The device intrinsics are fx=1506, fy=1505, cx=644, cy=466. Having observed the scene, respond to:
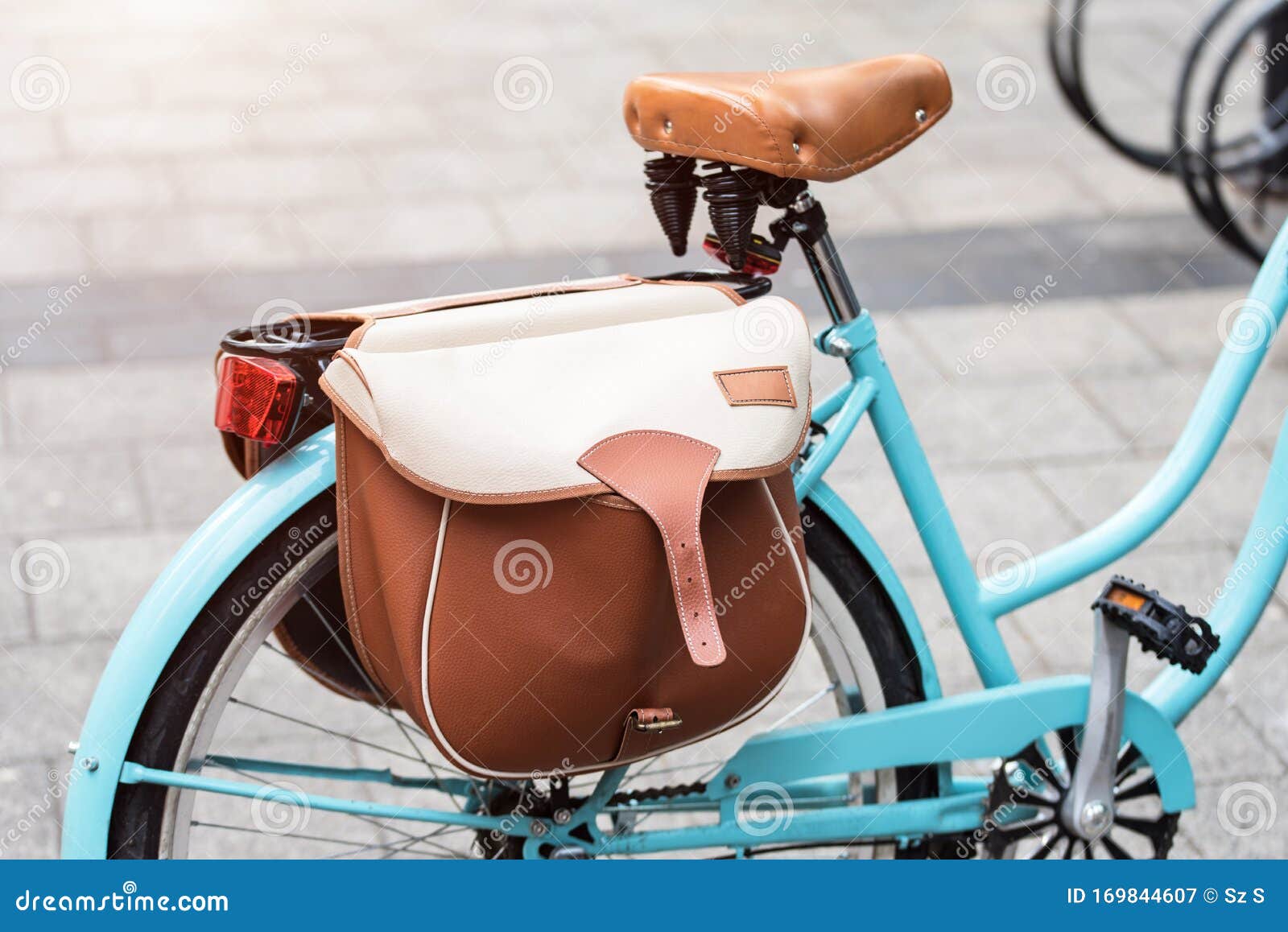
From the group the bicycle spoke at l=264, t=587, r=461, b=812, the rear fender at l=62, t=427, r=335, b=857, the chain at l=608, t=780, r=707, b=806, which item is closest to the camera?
the rear fender at l=62, t=427, r=335, b=857

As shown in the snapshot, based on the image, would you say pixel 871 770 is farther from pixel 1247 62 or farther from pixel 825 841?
pixel 1247 62

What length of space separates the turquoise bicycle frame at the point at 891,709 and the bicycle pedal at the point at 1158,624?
0.10m

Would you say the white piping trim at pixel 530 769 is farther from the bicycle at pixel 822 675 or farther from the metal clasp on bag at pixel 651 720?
the bicycle at pixel 822 675

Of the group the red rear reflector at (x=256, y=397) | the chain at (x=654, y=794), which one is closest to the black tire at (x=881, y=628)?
the chain at (x=654, y=794)

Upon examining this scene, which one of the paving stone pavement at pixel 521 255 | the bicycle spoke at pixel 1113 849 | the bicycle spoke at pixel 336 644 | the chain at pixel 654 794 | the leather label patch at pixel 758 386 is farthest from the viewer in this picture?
the paving stone pavement at pixel 521 255

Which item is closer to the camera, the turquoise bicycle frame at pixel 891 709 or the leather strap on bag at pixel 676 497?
the leather strap on bag at pixel 676 497

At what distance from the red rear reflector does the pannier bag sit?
0.11m

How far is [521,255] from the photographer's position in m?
4.78

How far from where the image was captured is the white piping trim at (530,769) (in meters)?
1.62

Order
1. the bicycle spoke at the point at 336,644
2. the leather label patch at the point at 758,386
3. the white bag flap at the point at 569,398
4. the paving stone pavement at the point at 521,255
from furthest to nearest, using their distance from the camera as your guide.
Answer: the paving stone pavement at the point at 521,255, the bicycle spoke at the point at 336,644, the leather label patch at the point at 758,386, the white bag flap at the point at 569,398

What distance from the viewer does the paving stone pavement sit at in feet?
10.7

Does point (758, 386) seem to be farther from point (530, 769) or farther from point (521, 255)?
point (521, 255)

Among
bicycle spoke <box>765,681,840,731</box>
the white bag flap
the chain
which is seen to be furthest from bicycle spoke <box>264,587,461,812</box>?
bicycle spoke <box>765,681,840,731</box>

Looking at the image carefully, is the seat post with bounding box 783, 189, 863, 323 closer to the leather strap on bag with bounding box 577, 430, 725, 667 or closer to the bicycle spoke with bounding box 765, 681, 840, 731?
the leather strap on bag with bounding box 577, 430, 725, 667
